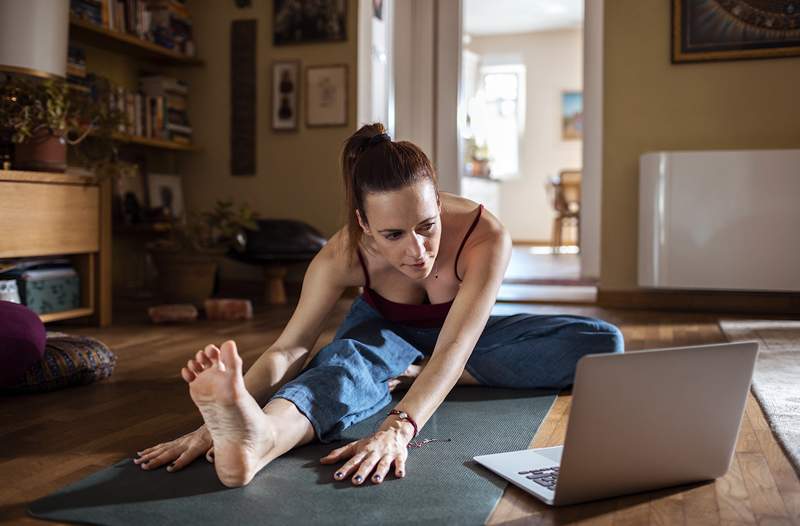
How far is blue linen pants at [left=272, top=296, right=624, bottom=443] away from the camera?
176cm

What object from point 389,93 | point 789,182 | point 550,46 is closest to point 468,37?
point 550,46

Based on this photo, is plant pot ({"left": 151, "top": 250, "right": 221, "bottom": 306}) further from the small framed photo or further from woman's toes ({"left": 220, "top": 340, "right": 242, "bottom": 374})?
woman's toes ({"left": 220, "top": 340, "right": 242, "bottom": 374})

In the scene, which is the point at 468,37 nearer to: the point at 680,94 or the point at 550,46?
the point at 550,46

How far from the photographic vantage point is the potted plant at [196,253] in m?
4.01

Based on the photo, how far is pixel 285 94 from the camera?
4.85 meters

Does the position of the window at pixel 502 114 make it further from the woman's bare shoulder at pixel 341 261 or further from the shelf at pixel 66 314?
the woman's bare shoulder at pixel 341 261

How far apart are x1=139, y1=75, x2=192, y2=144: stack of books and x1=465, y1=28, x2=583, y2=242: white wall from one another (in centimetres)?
618

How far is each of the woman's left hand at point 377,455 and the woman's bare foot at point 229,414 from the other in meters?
0.14

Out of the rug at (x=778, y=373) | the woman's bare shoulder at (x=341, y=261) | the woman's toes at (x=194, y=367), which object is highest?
the woman's bare shoulder at (x=341, y=261)

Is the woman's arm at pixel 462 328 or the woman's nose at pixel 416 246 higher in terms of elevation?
the woman's nose at pixel 416 246

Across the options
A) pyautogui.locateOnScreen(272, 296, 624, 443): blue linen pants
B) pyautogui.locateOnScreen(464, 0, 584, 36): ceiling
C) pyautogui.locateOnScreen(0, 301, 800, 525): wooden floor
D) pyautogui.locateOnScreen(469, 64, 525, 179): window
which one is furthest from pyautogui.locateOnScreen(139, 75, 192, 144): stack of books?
pyautogui.locateOnScreen(469, 64, 525, 179): window

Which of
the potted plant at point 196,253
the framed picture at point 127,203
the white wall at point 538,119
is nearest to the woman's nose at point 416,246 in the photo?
the potted plant at point 196,253

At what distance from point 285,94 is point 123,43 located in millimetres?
944

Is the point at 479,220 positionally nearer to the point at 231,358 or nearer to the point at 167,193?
the point at 231,358
